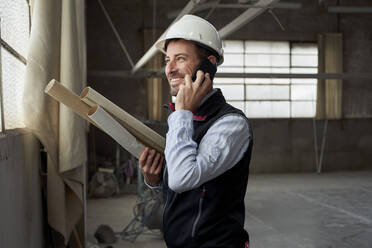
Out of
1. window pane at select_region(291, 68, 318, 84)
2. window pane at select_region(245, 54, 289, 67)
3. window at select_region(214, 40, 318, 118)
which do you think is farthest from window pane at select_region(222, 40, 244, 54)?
window pane at select_region(291, 68, 318, 84)

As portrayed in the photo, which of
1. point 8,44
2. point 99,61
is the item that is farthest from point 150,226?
point 99,61

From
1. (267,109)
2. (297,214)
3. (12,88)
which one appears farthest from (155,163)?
(267,109)

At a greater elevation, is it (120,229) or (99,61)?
(99,61)

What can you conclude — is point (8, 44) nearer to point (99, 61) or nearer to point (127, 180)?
point (127, 180)

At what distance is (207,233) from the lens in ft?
5.46

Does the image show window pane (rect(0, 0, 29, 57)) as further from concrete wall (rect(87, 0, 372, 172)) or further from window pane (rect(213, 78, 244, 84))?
window pane (rect(213, 78, 244, 84))

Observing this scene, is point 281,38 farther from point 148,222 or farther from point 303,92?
point 148,222

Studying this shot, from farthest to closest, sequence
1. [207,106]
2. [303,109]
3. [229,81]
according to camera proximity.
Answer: [303,109] → [229,81] → [207,106]

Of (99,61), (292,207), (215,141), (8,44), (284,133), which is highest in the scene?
(99,61)

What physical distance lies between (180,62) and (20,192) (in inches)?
46.2

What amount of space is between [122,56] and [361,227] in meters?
7.87

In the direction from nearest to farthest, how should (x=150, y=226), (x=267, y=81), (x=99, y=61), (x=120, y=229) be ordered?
(x=150, y=226), (x=120, y=229), (x=99, y=61), (x=267, y=81)

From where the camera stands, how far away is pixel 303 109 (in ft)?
43.2

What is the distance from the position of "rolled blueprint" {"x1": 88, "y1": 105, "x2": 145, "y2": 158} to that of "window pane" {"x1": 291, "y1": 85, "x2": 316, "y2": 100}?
11814mm
